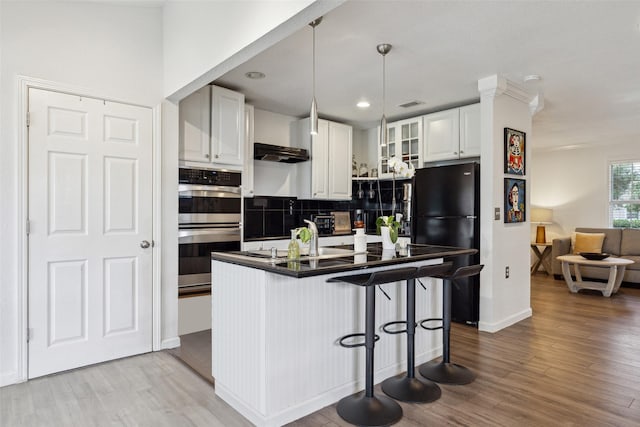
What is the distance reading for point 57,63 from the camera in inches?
113

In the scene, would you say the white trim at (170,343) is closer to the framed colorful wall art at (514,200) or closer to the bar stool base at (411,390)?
the bar stool base at (411,390)

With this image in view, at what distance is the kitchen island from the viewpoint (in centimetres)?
216

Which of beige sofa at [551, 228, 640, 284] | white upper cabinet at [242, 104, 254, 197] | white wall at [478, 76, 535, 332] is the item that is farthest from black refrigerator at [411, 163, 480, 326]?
beige sofa at [551, 228, 640, 284]

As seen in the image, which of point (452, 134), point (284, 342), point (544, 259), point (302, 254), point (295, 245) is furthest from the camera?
point (544, 259)

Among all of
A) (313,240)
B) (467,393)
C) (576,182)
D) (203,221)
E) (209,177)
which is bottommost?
(467,393)

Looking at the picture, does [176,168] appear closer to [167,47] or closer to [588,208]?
[167,47]

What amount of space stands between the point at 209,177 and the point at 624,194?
7.29 metres

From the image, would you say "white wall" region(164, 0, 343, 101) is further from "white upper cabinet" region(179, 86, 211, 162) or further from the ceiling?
the ceiling

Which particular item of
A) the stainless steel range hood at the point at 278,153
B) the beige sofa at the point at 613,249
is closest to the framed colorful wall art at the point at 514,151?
the stainless steel range hood at the point at 278,153

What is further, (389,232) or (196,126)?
(196,126)

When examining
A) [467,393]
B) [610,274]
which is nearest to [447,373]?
[467,393]

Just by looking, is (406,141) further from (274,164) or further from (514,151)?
(274,164)

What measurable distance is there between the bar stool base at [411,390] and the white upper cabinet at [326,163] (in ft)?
9.36

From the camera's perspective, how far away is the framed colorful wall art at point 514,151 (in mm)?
4062
